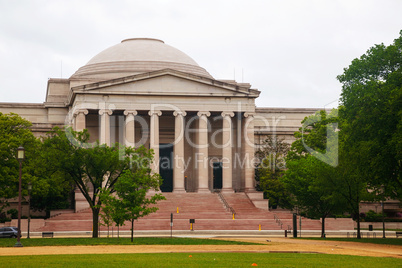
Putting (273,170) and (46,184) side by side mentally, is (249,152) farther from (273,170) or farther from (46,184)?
(46,184)

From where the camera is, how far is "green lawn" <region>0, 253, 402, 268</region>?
27.8 meters

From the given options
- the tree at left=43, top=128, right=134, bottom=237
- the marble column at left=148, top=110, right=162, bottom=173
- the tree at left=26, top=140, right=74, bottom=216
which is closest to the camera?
the tree at left=43, top=128, right=134, bottom=237

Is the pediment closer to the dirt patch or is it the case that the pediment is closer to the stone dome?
the stone dome

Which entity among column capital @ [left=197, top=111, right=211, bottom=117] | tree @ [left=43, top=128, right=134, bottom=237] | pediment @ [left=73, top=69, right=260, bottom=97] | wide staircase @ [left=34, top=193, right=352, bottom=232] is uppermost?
pediment @ [left=73, top=69, right=260, bottom=97]

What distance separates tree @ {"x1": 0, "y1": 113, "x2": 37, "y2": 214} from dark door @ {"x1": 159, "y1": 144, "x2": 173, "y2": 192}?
23.1m

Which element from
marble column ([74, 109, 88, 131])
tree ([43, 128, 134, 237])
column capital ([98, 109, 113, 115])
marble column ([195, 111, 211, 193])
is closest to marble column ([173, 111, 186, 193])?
marble column ([195, 111, 211, 193])

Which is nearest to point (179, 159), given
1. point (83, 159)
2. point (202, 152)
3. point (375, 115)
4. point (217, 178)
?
point (202, 152)

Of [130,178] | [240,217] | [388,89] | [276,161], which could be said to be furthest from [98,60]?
[388,89]

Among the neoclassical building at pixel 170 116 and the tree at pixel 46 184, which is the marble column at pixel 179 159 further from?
the tree at pixel 46 184

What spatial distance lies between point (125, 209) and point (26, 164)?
24869 mm

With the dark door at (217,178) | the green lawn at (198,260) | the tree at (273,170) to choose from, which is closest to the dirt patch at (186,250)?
the green lawn at (198,260)

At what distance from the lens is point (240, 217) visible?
7081cm

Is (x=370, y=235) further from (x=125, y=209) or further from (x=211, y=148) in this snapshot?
(x=211, y=148)

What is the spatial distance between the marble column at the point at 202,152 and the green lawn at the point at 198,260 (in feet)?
158
